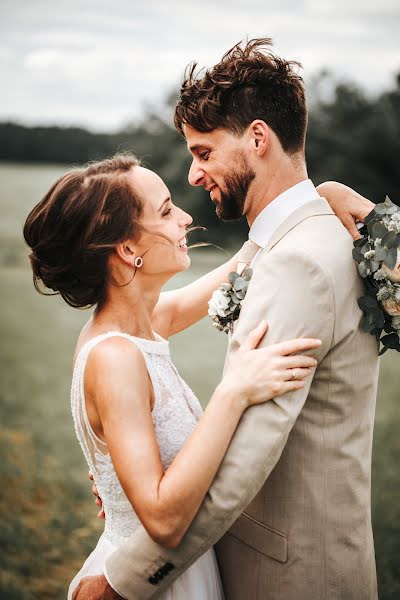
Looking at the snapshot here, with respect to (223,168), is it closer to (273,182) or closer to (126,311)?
(273,182)

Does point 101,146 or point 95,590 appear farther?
point 101,146

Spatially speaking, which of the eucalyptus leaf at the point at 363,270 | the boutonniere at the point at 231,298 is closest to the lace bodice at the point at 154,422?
the boutonniere at the point at 231,298

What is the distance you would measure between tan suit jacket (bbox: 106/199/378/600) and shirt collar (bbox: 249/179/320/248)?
118 mm

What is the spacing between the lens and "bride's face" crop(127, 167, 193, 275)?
239 cm

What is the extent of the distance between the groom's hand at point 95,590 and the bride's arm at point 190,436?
33 centimetres

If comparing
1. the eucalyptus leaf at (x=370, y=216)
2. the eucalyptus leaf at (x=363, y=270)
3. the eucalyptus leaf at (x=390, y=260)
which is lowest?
the eucalyptus leaf at (x=363, y=270)

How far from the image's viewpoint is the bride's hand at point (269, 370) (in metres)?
1.91

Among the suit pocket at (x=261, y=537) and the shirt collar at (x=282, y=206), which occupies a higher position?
the shirt collar at (x=282, y=206)

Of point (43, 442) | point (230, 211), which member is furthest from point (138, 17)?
point (230, 211)

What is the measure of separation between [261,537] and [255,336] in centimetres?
72

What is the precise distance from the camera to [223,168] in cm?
248

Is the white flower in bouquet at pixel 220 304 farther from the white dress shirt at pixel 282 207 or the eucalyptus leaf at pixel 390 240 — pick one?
the eucalyptus leaf at pixel 390 240

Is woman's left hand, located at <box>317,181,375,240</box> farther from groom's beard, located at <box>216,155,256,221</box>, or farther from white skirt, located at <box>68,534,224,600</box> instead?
white skirt, located at <box>68,534,224,600</box>

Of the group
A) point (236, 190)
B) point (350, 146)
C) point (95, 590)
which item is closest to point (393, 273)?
point (236, 190)
